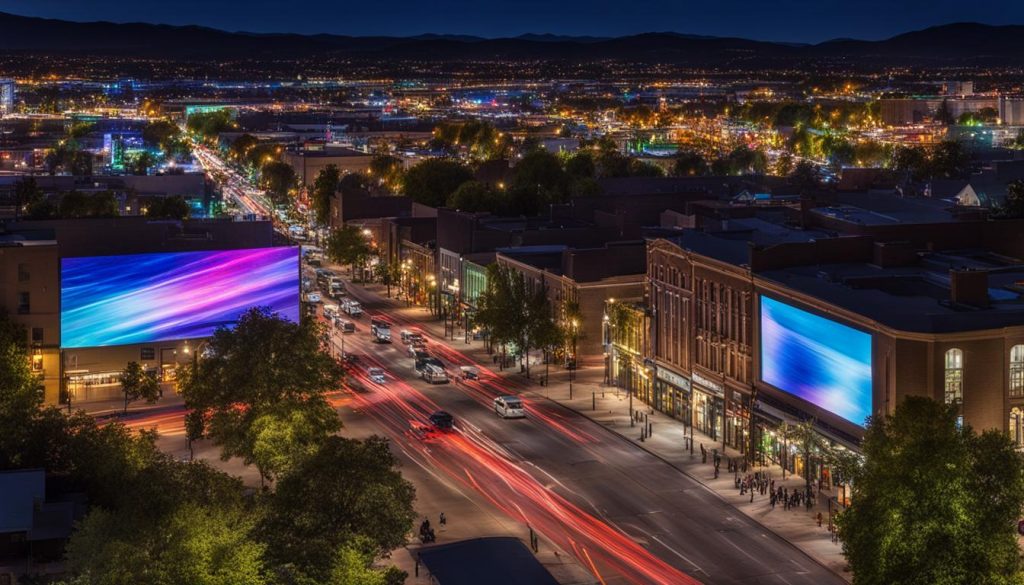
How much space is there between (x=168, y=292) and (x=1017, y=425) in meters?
44.3

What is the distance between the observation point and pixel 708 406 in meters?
62.9

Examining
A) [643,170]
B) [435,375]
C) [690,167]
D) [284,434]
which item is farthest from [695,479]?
[690,167]

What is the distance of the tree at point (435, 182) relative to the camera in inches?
5945

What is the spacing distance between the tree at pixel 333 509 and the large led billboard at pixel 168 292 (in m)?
38.1

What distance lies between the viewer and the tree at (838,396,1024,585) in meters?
37.4

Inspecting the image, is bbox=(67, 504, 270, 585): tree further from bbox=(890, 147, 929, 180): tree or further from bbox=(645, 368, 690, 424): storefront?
bbox=(890, 147, 929, 180): tree

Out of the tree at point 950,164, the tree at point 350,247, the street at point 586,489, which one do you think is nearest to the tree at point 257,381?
the street at point 586,489

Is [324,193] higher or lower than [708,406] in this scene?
higher

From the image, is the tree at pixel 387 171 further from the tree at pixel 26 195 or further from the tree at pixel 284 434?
the tree at pixel 284 434

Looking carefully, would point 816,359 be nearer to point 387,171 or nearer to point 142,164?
point 387,171

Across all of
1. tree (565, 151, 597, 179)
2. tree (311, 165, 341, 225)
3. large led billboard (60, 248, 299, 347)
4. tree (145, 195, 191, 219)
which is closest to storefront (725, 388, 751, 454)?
large led billboard (60, 248, 299, 347)

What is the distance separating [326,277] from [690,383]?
52614 millimetres

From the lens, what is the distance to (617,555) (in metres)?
46.3

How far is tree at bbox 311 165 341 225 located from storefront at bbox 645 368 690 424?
258ft
